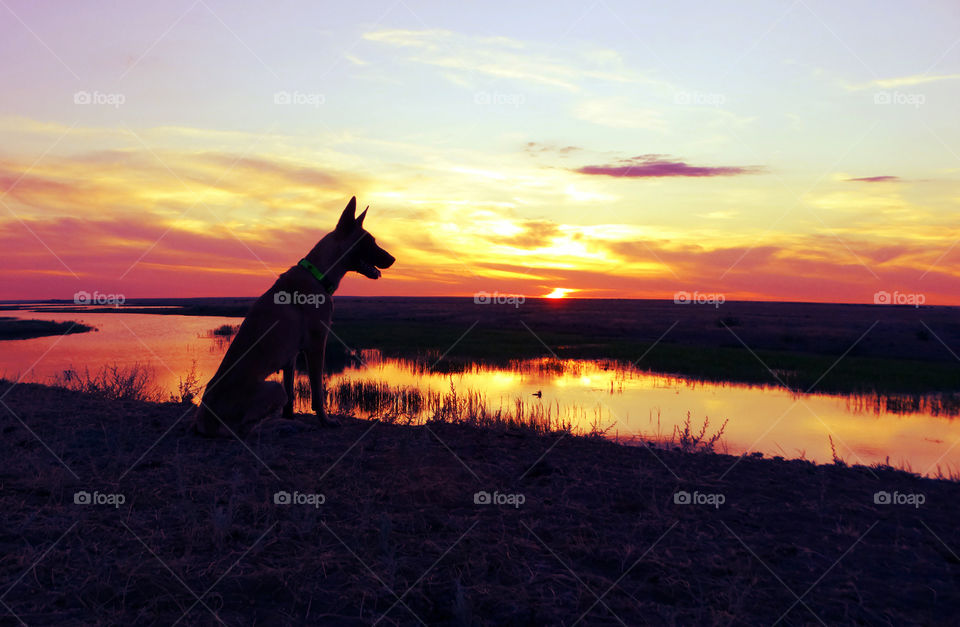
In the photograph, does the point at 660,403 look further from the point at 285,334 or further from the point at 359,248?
the point at 285,334

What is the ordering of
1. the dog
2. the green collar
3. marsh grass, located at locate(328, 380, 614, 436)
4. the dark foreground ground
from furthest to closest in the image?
marsh grass, located at locate(328, 380, 614, 436) → the green collar → the dog → the dark foreground ground

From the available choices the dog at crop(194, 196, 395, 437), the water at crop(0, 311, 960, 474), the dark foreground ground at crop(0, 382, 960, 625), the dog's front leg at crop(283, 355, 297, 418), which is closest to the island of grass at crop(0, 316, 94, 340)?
the water at crop(0, 311, 960, 474)

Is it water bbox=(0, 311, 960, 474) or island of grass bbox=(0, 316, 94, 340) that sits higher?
island of grass bbox=(0, 316, 94, 340)

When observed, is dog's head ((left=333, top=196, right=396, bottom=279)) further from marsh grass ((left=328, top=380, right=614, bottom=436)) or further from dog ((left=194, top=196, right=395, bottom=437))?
marsh grass ((left=328, top=380, right=614, bottom=436))

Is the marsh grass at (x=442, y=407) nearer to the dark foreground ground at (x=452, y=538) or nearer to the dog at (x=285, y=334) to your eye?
the dog at (x=285, y=334)

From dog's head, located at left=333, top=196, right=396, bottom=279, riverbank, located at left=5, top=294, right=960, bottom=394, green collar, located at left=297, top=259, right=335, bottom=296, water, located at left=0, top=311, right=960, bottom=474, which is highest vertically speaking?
dog's head, located at left=333, top=196, right=396, bottom=279

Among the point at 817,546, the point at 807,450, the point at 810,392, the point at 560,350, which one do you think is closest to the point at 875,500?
the point at 817,546

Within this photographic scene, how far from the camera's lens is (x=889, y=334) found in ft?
115

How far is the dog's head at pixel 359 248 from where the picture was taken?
746 centimetres

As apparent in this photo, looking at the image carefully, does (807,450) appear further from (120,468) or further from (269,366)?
(120,468)

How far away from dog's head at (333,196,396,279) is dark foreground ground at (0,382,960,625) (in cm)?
238

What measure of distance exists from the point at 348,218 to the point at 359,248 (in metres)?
0.45

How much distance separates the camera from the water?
11438mm

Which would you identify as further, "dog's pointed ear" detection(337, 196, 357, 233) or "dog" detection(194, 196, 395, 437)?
"dog's pointed ear" detection(337, 196, 357, 233)
